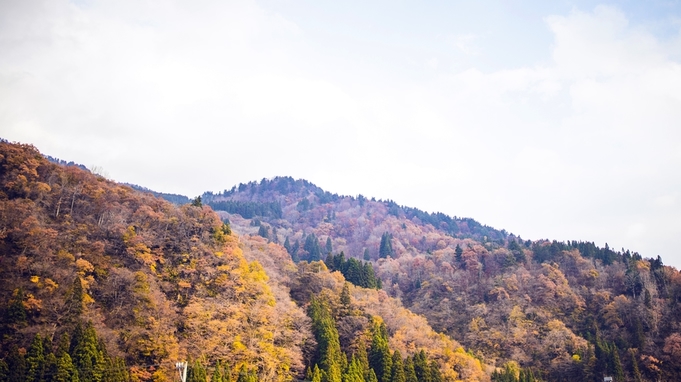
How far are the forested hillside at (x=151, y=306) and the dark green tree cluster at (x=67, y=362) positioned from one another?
0.08 meters

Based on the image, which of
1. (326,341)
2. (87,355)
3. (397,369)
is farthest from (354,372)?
(87,355)

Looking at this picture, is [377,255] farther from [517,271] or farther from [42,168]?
[42,168]

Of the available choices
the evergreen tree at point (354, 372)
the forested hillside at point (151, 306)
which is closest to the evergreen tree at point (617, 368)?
the forested hillside at point (151, 306)

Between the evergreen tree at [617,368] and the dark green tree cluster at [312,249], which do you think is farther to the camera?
the dark green tree cluster at [312,249]

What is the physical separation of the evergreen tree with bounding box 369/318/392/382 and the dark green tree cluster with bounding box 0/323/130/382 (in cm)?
2601

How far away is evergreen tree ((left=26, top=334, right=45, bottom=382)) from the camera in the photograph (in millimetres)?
34969

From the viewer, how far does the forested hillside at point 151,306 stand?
127ft

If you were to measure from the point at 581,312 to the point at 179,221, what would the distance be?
5959cm

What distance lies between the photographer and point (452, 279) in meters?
95.0

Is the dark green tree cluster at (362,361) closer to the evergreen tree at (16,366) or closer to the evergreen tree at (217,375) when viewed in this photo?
the evergreen tree at (217,375)

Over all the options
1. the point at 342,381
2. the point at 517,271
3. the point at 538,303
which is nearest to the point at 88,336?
the point at 342,381

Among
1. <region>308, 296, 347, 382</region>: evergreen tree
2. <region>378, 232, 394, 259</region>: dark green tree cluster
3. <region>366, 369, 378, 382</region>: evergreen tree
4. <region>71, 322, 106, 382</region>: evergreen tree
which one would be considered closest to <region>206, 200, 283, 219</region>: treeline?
<region>378, 232, 394, 259</region>: dark green tree cluster

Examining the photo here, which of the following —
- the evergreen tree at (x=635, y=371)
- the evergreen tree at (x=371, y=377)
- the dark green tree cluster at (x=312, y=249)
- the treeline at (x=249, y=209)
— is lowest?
the evergreen tree at (x=371, y=377)

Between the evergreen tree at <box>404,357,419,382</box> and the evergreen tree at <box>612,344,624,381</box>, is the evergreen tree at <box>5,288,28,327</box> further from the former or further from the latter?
the evergreen tree at <box>612,344,624,381</box>
